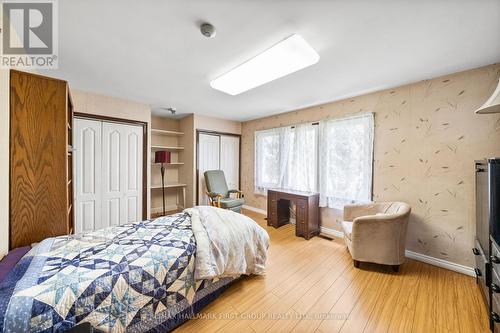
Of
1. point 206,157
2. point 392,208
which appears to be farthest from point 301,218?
point 206,157

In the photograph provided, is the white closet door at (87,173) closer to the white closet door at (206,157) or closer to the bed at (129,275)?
the bed at (129,275)

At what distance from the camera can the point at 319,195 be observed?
3.32 metres

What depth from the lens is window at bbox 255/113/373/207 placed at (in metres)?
2.83

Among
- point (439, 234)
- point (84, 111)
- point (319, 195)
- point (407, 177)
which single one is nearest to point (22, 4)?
point (84, 111)

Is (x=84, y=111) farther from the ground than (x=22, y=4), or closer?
closer

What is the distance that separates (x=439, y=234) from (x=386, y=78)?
204 centimetres

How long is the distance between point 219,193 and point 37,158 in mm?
2882

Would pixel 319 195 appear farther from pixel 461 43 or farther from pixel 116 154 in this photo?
pixel 116 154

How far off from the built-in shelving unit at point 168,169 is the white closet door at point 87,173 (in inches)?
47.9

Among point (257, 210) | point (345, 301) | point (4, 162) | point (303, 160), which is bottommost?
point (345, 301)

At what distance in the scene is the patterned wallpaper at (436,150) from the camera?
2029 millimetres

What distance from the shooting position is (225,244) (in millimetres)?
1710

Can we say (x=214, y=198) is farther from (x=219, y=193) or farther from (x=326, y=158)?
(x=326, y=158)

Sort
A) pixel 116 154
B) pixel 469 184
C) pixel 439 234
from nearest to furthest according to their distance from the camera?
pixel 469 184, pixel 439 234, pixel 116 154
